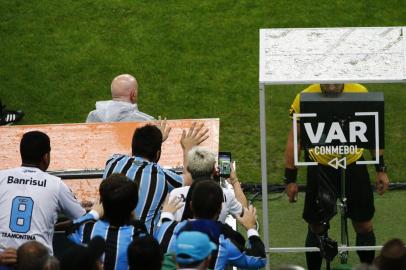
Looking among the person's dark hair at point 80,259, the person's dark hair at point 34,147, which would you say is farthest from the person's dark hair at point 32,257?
the person's dark hair at point 34,147

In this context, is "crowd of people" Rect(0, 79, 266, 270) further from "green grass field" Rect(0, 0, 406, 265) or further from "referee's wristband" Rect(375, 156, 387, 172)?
"green grass field" Rect(0, 0, 406, 265)

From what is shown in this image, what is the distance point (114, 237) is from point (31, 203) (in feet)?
2.82

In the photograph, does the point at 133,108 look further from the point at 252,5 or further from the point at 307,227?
the point at 252,5

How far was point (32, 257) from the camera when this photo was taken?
596 cm

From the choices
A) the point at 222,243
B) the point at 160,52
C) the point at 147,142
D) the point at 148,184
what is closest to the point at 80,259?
the point at 222,243

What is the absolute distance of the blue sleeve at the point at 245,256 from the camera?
22.0 feet

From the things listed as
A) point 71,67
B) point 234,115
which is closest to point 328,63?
point 234,115

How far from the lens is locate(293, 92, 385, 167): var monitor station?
316 inches

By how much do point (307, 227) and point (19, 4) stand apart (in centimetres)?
698

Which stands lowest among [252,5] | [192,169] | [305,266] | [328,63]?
[305,266]

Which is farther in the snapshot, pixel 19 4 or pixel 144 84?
pixel 19 4

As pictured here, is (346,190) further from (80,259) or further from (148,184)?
(80,259)

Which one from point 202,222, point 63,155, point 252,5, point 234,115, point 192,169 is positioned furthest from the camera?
point 252,5

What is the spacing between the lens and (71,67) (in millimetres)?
13383
